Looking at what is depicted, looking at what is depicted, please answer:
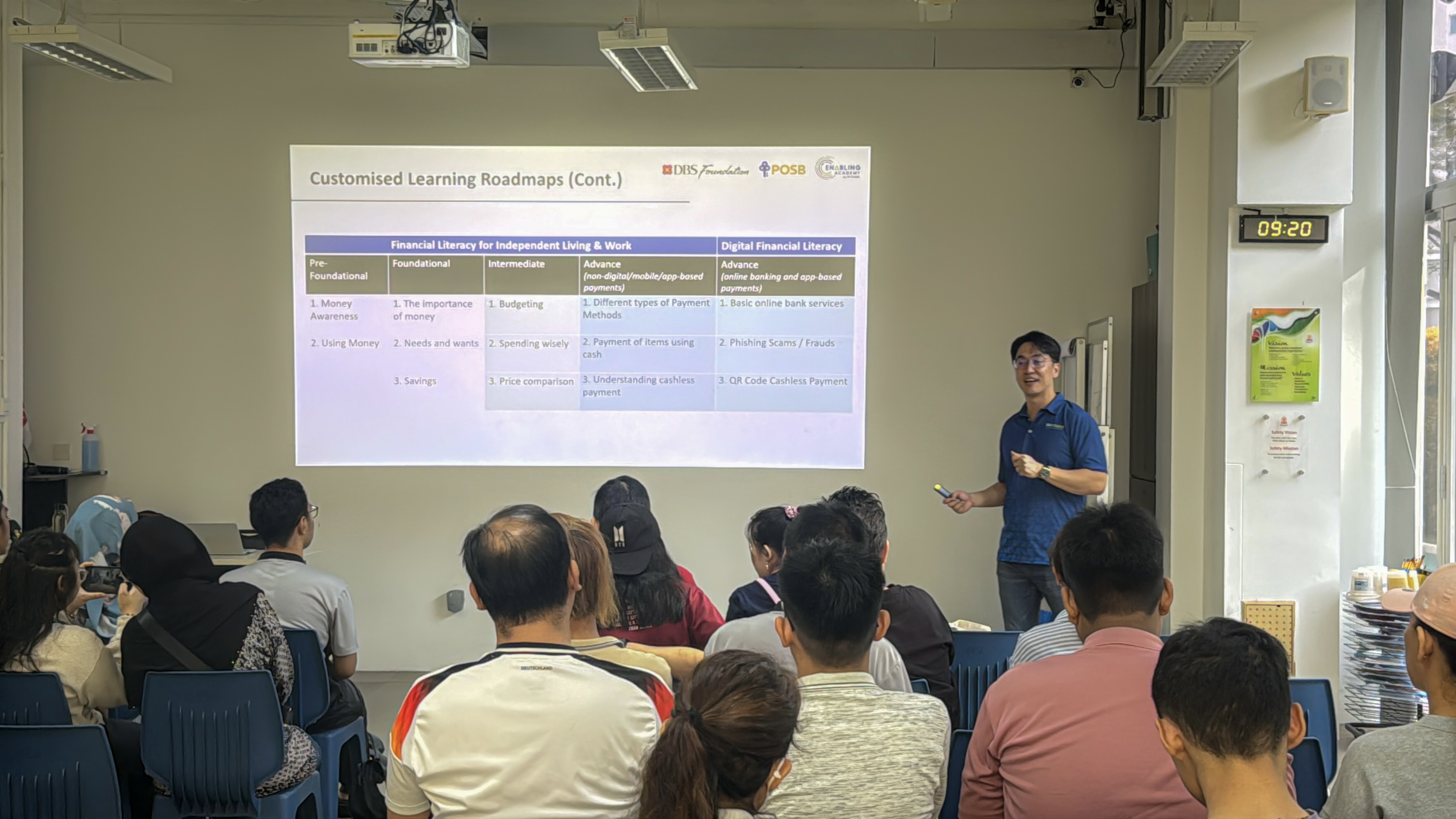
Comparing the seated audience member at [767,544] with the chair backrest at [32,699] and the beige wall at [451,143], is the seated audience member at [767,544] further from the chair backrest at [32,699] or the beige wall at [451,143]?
the beige wall at [451,143]

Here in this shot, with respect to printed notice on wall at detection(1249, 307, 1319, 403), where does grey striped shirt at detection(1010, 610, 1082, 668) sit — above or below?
below

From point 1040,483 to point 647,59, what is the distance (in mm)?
2305

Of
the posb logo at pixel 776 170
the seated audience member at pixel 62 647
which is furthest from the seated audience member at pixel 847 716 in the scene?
the posb logo at pixel 776 170

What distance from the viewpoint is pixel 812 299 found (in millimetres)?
5352

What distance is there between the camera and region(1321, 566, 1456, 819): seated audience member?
1.68 m

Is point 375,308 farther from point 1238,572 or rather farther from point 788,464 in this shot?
point 1238,572

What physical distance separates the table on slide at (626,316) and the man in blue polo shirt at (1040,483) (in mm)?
1098

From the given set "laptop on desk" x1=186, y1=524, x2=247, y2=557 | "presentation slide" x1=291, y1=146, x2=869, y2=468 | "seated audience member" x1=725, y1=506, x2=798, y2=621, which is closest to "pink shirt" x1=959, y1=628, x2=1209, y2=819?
"seated audience member" x1=725, y1=506, x2=798, y2=621

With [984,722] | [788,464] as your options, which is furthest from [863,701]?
[788,464]

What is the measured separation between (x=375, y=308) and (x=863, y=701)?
13.9 ft

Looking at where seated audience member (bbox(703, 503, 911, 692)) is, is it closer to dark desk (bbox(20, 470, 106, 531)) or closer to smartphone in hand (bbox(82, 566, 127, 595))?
smartphone in hand (bbox(82, 566, 127, 595))

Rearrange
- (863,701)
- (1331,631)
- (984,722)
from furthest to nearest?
(1331,631), (984,722), (863,701)

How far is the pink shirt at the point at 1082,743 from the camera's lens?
1.76m

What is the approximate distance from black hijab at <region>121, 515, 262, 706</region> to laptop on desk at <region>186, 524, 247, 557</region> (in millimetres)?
2206
